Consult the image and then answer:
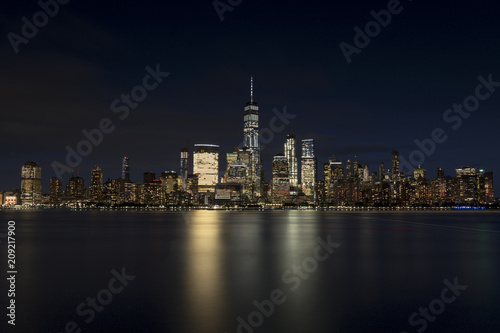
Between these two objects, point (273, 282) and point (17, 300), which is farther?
point (273, 282)

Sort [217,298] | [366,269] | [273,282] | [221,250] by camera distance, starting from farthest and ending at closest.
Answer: [221,250] < [366,269] < [273,282] < [217,298]

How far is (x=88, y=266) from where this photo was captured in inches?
1195

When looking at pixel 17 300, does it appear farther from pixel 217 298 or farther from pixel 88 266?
pixel 88 266

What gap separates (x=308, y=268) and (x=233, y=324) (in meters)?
14.8

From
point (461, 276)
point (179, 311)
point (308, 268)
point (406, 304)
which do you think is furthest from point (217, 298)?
point (461, 276)

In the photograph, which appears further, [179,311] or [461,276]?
[461,276]

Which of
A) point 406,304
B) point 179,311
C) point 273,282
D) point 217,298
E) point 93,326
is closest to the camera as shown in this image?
point 93,326

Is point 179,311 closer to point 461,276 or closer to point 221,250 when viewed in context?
point 461,276

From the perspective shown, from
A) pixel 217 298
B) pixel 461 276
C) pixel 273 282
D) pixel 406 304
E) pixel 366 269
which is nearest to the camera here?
pixel 406 304

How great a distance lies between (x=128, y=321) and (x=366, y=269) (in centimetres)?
1849

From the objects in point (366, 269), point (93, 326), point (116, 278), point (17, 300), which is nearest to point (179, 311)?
point (93, 326)

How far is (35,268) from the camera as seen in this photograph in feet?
98.7

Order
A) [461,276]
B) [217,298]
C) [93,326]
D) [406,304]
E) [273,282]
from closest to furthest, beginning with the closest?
[93,326] < [406,304] < [217,298] < [273,282] < [461,276]

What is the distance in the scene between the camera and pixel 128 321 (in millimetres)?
15711
